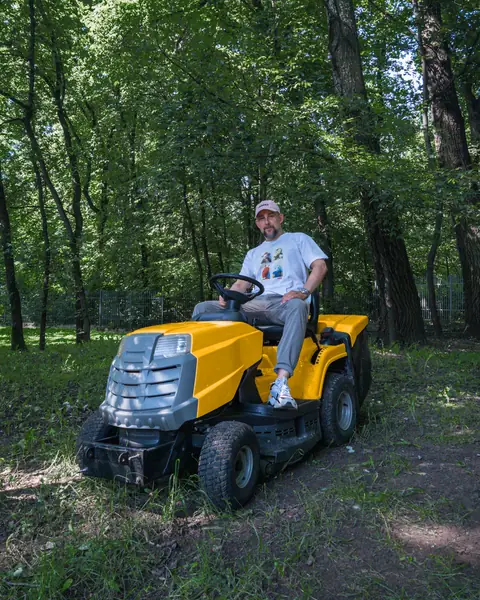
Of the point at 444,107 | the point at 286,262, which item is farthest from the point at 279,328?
the point at 444,107

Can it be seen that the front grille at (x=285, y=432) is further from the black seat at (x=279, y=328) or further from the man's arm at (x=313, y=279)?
the man's arm at (x=313, y=279)

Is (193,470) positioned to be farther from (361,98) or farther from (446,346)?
(446,346)

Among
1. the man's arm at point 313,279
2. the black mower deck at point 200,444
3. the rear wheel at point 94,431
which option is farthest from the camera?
the man's arm at point 313,279

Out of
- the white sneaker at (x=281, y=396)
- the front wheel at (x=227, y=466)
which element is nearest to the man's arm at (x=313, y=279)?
the white sneaker at (x=281, y=396)

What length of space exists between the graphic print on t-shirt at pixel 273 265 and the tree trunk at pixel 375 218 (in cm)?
431

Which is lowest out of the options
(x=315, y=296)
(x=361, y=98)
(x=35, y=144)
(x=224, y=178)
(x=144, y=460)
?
(x=144, y=460)

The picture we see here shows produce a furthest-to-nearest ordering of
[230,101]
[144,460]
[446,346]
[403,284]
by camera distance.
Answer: [446,346], [403,284], [230,101], [144,460]

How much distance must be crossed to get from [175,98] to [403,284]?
15.7 ft

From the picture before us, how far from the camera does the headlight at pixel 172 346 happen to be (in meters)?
3.03

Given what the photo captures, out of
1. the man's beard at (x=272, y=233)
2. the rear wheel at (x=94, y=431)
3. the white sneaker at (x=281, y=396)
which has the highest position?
the man's beard at (x=272, y=233)

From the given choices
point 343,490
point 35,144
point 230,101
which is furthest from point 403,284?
point 35,144

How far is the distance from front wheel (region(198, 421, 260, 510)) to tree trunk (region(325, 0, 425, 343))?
228 inches

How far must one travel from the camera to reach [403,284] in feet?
30.3

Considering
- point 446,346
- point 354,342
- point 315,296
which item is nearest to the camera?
point 315,296
